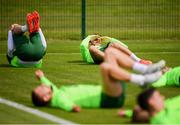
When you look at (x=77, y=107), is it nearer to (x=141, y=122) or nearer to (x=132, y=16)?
(x=141, y=122)

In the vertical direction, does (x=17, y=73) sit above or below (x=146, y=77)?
below

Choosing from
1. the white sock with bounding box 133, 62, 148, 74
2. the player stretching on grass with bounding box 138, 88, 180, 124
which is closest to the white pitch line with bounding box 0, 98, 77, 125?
the player stretching on grass with bounding box 138, 88, 180, 124

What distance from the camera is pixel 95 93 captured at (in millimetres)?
11680

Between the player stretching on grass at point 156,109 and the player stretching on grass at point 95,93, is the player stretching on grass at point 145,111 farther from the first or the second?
the player stretching on grass at point 95,93

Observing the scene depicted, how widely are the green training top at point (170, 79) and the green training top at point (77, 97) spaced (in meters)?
2.50

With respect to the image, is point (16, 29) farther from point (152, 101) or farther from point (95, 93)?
point (152, 101)

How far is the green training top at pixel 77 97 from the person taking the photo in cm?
1168

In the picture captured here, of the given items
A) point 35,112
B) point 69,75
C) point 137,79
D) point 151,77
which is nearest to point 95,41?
point 69,75

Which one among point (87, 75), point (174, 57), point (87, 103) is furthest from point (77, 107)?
point (174, 57)

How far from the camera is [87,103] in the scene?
1191 cm

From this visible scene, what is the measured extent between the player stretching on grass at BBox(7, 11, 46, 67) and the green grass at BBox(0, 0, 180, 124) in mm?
300

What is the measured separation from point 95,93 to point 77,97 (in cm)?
34

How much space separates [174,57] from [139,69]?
778cm

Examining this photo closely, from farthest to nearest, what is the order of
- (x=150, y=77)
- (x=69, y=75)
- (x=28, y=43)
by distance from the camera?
(x=28, y=43) → (x=69, y=75) → (x=150, y=77)
